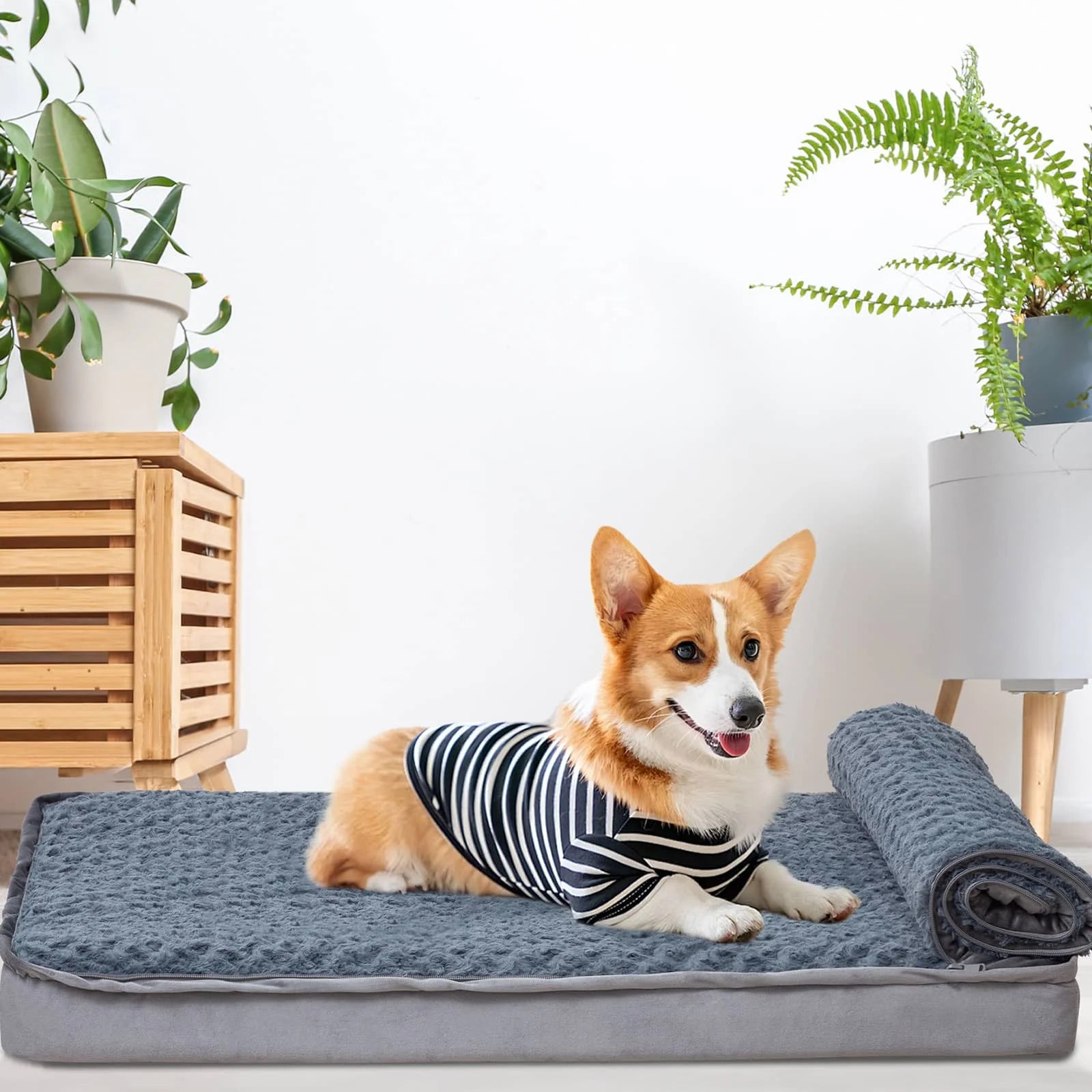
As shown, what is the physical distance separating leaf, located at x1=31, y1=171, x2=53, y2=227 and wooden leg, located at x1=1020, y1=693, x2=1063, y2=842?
1.58 meters

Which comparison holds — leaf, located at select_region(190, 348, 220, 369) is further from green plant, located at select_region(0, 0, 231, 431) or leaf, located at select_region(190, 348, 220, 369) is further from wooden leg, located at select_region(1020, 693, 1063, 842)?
wooden leg, located at select_region(1020, 693, 1063, 842)

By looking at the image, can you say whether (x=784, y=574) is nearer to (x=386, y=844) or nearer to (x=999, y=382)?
(x=386, y=844)

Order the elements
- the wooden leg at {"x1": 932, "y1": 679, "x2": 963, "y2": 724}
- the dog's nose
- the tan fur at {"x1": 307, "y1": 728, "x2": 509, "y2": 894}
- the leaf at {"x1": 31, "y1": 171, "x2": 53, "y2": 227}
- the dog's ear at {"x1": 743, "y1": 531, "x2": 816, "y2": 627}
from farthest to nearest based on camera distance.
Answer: the wooden leg at {"x1": 932, "y1": 679, "x2": 963, "y2": 724} → the leaf at {"x1": 31, "y1": 171, "x2": 53, "y2": 227} → the tan fur at {"x1": 307, "y1": 728, "x2": 509, "y2": 894} → the dog's ear at {"x1": 743, "y1": 531, "x2": 816, "y2": 627} → the dog's nose

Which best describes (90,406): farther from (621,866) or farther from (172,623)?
(621,866)

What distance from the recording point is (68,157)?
159 cm

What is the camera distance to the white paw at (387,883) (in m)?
1.16

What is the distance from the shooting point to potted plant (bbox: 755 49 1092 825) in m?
1.58

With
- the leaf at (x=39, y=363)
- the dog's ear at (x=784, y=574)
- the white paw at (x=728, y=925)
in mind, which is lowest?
the white paw at (x=728, y=925)

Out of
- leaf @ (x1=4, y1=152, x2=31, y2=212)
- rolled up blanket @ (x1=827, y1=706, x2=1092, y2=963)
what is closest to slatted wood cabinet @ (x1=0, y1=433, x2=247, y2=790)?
leaf @ (x1=4, y1=152, x2=31, y2=212)

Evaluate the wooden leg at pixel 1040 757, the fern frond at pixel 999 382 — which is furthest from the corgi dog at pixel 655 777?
the wooden leg at pixel 1040 757

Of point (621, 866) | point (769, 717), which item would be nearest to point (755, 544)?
point (769, 717)

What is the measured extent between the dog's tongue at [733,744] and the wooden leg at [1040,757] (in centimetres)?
87

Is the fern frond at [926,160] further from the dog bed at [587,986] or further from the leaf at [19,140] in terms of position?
the leaf at [19,140]

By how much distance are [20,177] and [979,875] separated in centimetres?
147
